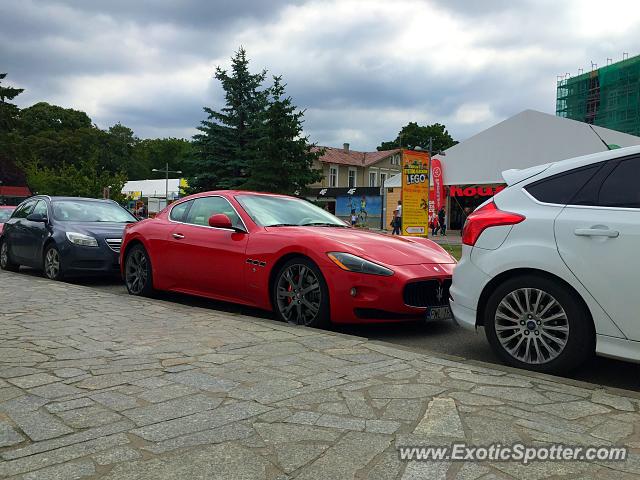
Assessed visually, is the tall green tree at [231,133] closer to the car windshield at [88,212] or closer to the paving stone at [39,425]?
the car windshield at [88,212]

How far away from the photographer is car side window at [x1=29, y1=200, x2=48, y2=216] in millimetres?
9979

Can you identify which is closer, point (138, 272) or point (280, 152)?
point (138, 272)

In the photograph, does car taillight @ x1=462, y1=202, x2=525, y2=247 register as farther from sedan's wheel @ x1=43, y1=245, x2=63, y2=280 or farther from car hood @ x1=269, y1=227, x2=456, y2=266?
sedan's wheel @ x1=43, y1=245, x2=63, y2=280

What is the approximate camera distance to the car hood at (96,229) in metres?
9.08

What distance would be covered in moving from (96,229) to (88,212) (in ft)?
3.33

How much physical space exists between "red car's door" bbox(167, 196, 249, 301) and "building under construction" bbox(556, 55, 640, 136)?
60.3 meters

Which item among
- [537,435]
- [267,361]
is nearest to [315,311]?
→ [267,361]

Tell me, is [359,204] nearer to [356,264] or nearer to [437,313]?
[437,313]

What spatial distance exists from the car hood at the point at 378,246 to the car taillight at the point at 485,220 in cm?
99

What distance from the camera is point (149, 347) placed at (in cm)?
433

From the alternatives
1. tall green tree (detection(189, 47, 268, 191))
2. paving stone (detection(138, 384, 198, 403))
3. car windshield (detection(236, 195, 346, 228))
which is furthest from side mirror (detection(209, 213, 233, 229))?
tall green tree (detection(189, 47, 268, 191))

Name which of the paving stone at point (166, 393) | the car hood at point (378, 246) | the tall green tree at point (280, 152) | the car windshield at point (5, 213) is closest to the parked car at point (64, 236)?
the car hood at point (378, 246)

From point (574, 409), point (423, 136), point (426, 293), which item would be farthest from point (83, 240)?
point (423, 136)

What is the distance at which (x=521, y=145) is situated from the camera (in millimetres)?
28672
